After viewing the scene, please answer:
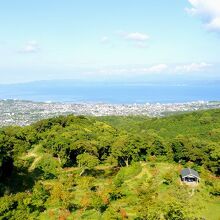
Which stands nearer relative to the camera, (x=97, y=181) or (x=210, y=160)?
(x=97, y=181)

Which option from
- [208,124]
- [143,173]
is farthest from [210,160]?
[208,124]

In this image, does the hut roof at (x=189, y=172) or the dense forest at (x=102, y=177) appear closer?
the dense forest at (x=102, y=177)

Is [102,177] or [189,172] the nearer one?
[189,172]

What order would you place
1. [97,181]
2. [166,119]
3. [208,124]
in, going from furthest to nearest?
[166,119] < [208,124] < [97,181]

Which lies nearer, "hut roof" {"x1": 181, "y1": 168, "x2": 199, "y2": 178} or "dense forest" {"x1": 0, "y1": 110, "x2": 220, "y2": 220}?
"dense forest" {"x1": 0, "y1": 110, "x2": 220, "y2": 220}

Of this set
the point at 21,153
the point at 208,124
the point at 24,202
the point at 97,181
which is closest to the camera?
the point at 24,202

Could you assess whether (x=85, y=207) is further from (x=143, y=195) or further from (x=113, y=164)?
(x=113, y=164)

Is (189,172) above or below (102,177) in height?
above

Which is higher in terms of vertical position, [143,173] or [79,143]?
[79,143]
